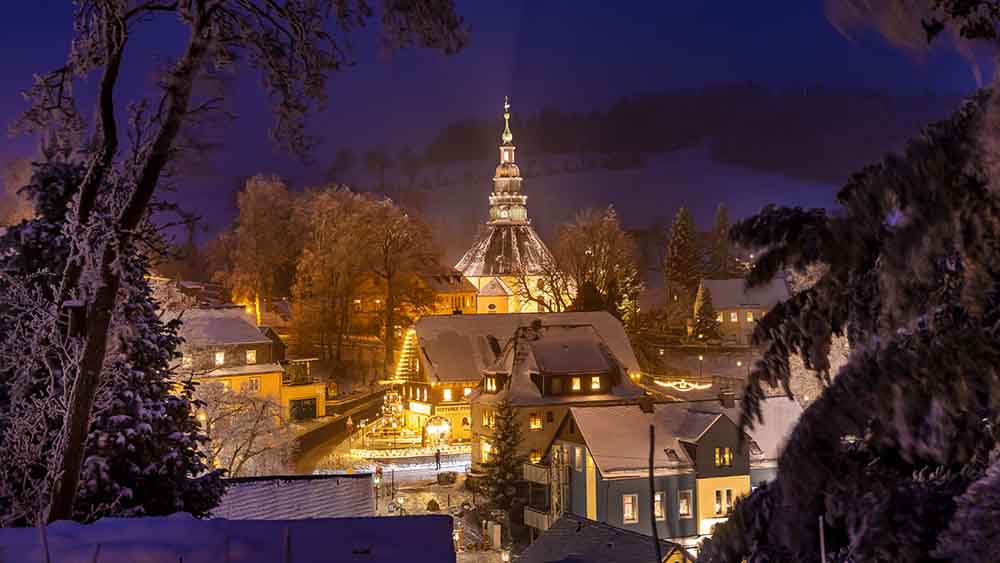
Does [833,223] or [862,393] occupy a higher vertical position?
[833,223]

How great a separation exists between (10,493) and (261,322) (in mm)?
40351

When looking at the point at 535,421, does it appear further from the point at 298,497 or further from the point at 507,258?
the point at 507,258

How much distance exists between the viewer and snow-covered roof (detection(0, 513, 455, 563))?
3902 millimetres

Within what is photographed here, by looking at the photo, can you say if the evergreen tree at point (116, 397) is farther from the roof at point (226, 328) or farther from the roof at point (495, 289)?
the roof at point (495, 289)

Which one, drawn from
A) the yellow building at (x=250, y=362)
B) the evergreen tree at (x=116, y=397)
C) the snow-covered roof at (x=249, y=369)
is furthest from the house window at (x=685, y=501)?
the snow-covered roof at (x=249, y=369)

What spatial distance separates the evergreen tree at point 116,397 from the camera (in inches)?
259

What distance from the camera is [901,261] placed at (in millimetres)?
2832

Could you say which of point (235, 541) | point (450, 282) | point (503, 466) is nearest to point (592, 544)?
point (235, 541)

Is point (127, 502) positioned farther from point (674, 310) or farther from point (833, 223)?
point (674, 310)

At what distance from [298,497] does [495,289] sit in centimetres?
4969

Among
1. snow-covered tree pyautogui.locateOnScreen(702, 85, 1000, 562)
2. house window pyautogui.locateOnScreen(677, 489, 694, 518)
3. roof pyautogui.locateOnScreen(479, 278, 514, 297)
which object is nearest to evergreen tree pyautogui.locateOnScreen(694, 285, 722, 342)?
roof pyautogui.locateOnScreen(479, 278, 514, 297)

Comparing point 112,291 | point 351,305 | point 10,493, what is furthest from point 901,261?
point 351,305

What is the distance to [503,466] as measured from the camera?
2378cm

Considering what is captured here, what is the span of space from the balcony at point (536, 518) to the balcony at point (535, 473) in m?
1.32
